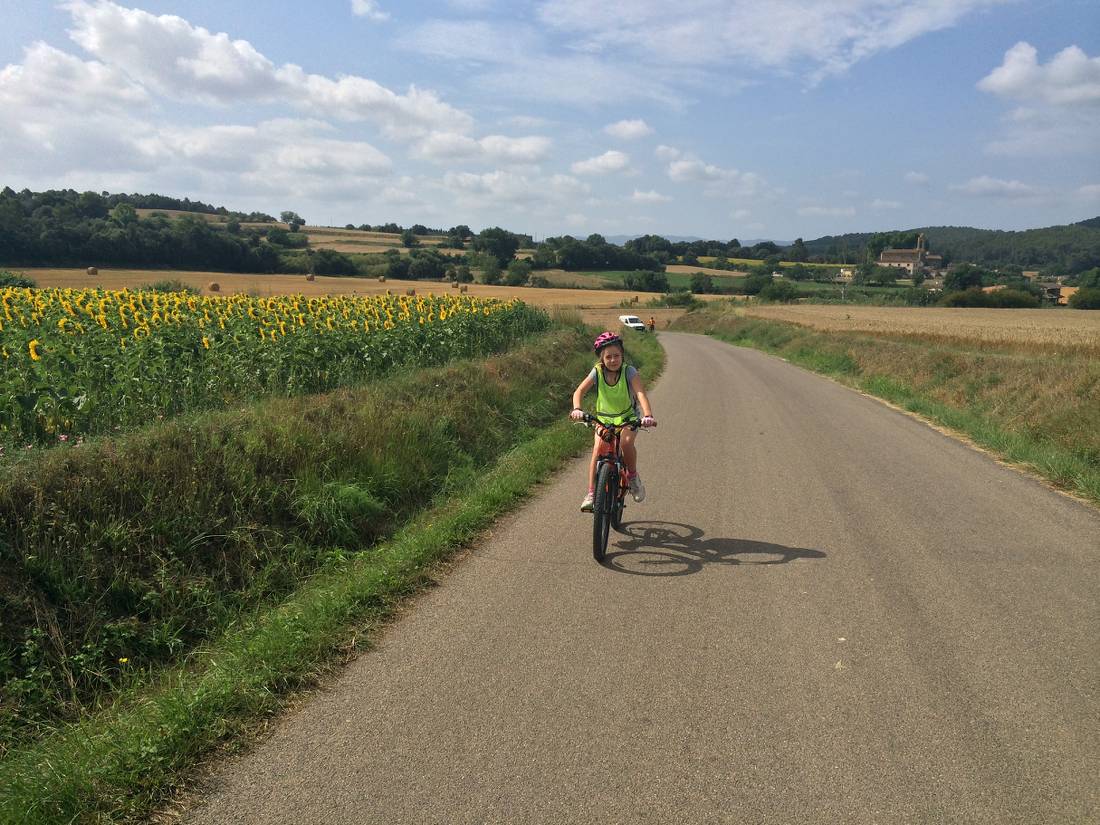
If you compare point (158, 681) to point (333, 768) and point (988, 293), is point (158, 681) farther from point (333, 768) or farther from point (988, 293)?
point (988, 293)

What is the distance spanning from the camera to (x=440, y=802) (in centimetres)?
312

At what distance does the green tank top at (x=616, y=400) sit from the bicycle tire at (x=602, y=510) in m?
0.53

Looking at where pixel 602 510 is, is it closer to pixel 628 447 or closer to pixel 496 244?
pixel 628 447

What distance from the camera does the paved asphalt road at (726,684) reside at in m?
3.18

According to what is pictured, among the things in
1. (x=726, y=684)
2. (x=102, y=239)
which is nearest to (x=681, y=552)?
(x=726, y=684)

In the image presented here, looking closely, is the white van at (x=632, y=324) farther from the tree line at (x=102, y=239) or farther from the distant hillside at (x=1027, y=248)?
the distant hillside at (x=1027, y=248)

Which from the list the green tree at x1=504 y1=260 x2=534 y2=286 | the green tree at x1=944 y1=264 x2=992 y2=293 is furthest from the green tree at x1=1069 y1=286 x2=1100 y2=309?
the green tree at x1=504 y1=260 x2=534 y2=286

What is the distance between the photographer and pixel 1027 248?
138125 millimetres

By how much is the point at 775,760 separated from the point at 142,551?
4.17 meters

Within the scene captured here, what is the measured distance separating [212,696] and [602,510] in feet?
10.2

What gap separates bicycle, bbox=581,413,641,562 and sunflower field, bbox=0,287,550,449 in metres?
4.19

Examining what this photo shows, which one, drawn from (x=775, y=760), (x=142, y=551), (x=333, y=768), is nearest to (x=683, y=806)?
(x=775, y=760)

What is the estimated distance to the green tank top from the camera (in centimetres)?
673

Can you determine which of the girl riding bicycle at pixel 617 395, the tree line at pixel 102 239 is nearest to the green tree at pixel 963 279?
the tree line at pixel 102 239
